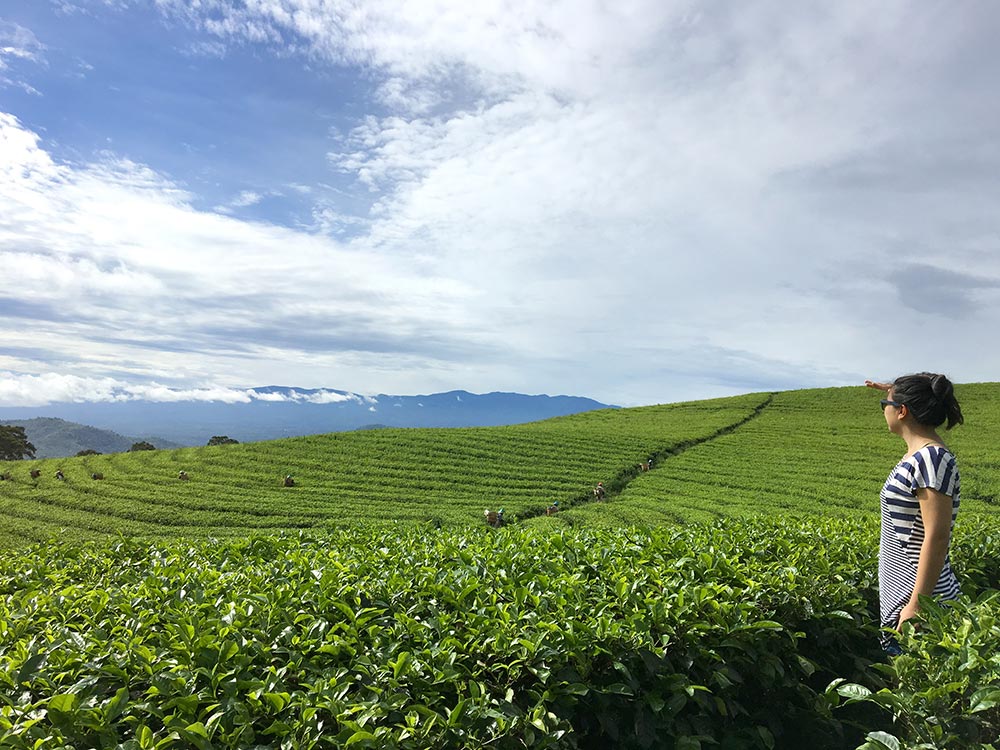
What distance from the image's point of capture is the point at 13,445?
58812 millimetres

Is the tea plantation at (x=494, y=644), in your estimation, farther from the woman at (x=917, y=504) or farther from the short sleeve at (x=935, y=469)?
the short sleeve at (x=935, y=469)

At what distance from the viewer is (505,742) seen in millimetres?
2688

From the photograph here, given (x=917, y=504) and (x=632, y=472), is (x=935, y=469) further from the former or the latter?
(x=632, y=472)

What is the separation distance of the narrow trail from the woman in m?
15.7

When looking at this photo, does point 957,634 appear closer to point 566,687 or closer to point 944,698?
point 944,698

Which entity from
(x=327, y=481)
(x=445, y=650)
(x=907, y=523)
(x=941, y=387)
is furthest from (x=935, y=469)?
(x=327, y=481)

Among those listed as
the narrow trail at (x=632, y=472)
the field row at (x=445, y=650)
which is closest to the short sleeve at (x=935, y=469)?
the field row at (x=445, y=650)

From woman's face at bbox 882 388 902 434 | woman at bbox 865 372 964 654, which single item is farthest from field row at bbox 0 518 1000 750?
woman's face at bbox 882 388 902 434

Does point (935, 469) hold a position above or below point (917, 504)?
above

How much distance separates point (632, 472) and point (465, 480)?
8639mm

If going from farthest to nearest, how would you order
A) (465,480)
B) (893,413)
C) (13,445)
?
1. (13,445)
2. (465,480)
3. (893,413)

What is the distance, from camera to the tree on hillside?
57875 mm

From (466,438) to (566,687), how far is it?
28.5m

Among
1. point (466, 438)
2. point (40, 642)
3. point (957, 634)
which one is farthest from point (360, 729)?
point (466, 438)
